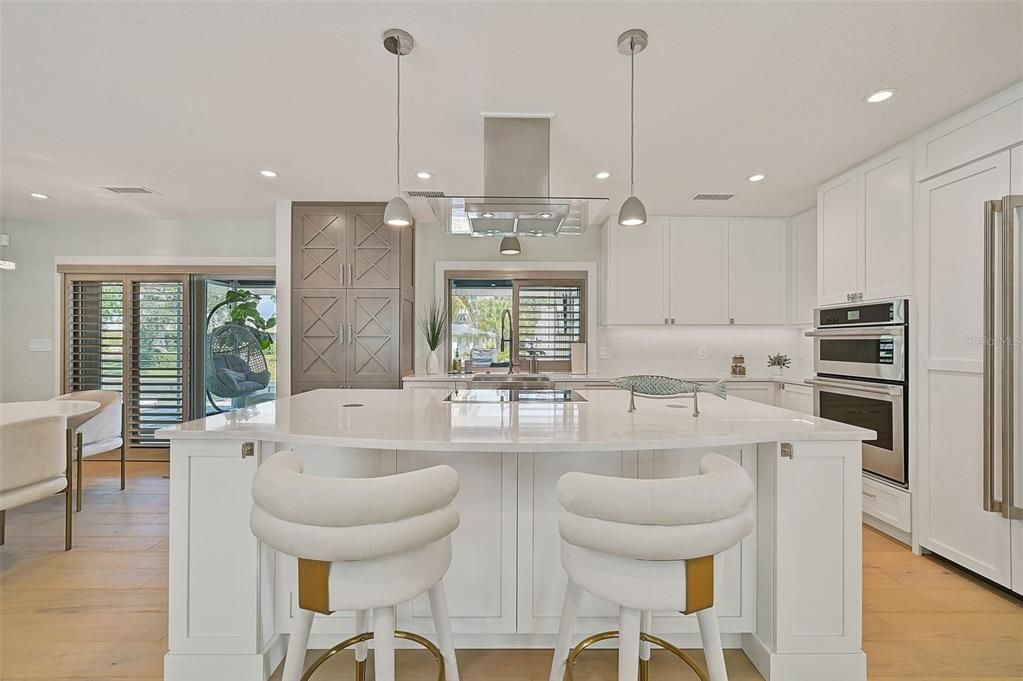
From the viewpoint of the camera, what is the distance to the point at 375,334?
448 centimetres

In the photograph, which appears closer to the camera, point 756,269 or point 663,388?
point 663,388

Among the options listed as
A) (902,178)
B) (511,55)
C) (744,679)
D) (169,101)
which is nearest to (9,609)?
(169,101)

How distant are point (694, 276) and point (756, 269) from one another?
625mm

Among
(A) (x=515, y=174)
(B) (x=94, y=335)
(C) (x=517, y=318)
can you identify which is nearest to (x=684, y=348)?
(C) (x=517, y=318)

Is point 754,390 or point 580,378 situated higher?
point 580,378

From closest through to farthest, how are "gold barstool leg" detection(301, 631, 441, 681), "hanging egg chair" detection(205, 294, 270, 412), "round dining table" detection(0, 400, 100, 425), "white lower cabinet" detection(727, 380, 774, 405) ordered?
"gold barstool leg" detection(301, 631, 441, 681) → "round dining table" detection(0, 400, 100, 425) → "white lower cabinet" detection(727, 380, 774, 405) → "hanging egg chair" detection(205, 294, 270, 412)

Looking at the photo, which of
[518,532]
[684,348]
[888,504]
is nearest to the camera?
[518,532]

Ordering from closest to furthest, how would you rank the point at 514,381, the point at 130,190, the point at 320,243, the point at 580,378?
the point at 130,190 < the point at 514,381 < the point at 320,243 < the point at 580,378

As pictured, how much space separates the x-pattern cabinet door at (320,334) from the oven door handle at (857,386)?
12.8 feet

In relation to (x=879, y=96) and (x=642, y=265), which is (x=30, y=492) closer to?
(x=642, y=265)

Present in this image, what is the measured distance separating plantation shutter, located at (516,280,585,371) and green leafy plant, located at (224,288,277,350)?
259cm

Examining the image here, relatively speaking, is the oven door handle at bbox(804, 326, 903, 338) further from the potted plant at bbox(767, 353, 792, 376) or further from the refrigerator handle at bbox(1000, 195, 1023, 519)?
the potted plant at bbox(767, 353, 792, 376)

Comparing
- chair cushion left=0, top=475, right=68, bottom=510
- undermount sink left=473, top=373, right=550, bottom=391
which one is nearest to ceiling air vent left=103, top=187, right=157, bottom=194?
chair cushion left=0, top=475, right=68, bottom=510

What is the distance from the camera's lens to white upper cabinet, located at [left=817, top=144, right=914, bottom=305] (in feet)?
9.76
